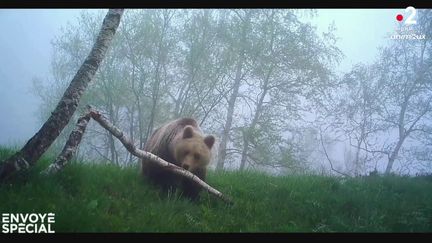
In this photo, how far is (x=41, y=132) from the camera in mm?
5551

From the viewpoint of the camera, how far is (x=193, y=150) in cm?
720

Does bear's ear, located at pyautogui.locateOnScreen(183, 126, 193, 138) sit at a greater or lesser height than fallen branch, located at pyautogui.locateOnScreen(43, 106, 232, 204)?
greater

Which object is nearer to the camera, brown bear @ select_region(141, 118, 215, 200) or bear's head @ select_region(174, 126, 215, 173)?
brown bear @ select_region(141, 118, 215, 200)

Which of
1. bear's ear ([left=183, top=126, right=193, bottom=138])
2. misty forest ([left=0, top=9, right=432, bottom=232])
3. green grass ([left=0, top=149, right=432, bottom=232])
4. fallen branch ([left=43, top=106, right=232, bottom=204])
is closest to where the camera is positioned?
green grass ([left=0, top=149, right=432, bottom=232])

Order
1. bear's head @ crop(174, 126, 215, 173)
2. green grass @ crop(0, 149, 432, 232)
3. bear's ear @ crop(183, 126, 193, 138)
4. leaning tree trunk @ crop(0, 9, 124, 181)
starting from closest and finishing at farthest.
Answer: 1. green grass @ crop(0, 149, 432, 232)
2. leaning tree trunk @ crop(0, 9, 124, 181)
3. bear's head @ crop(174, 126, 215, 173)
4. bear's ear @ crop(183, 126, 193, 138)

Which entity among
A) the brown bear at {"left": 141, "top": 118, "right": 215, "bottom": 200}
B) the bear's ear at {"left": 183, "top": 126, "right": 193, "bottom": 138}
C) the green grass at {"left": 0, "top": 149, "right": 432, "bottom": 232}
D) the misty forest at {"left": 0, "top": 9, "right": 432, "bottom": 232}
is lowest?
the green grass at {"left": 0, "top": 149, "right": 432, "bottom": 232}

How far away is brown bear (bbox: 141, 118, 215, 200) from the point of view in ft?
22.7

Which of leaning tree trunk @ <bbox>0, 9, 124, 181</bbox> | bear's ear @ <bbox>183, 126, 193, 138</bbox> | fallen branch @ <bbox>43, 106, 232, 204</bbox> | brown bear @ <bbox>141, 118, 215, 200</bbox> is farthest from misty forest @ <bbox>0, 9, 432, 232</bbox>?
leaning tree trunk @ <bbox>0, 9, 124, 181</bbox>

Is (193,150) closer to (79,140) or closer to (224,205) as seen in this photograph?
(224,205)

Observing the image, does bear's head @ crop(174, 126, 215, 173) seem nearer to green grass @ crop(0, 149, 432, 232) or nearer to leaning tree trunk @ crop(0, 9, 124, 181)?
green grass @ crop(0, 149, 432, 232)

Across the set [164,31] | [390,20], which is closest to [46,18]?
[164,31]

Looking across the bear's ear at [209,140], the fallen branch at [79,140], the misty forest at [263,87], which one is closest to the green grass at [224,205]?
the fallen branch at [79,140]

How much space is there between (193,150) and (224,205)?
1.17 metres

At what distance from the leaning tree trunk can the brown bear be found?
74.1 inches
